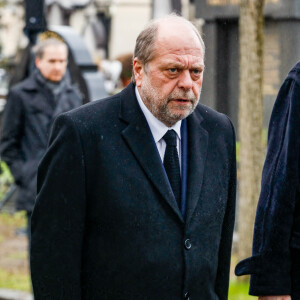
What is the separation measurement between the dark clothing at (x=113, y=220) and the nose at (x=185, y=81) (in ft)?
0.83

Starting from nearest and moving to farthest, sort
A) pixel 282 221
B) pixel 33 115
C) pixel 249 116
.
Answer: pixel 282 221 → pixel 33 115 → pixel 249 116

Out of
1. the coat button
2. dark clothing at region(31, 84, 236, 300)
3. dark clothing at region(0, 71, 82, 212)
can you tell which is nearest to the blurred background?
dark clothing at region(0, 71, 82, 212)

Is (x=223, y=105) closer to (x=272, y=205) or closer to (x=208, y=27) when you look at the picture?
(x=208, y=27)

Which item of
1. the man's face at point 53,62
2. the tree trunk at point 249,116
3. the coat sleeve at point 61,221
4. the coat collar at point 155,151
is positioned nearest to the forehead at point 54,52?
the man's face at point 53,62

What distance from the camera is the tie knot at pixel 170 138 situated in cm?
356

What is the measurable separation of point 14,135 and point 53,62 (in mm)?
662

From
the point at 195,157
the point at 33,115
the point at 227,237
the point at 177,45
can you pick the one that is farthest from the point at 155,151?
the point at 33,115

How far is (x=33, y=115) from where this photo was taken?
6922 millimetres

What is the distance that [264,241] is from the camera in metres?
3.79

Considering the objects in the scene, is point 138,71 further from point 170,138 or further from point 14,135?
point 14,135

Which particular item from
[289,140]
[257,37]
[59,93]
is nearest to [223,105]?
[257,37]

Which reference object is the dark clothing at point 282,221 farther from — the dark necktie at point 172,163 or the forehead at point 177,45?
the forehead at point 177,45

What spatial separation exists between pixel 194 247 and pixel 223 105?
333 inches

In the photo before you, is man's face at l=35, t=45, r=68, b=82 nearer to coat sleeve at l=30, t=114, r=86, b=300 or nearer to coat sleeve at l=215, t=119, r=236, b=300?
coat sleeve at l=215, t=119, r=236, b=300
